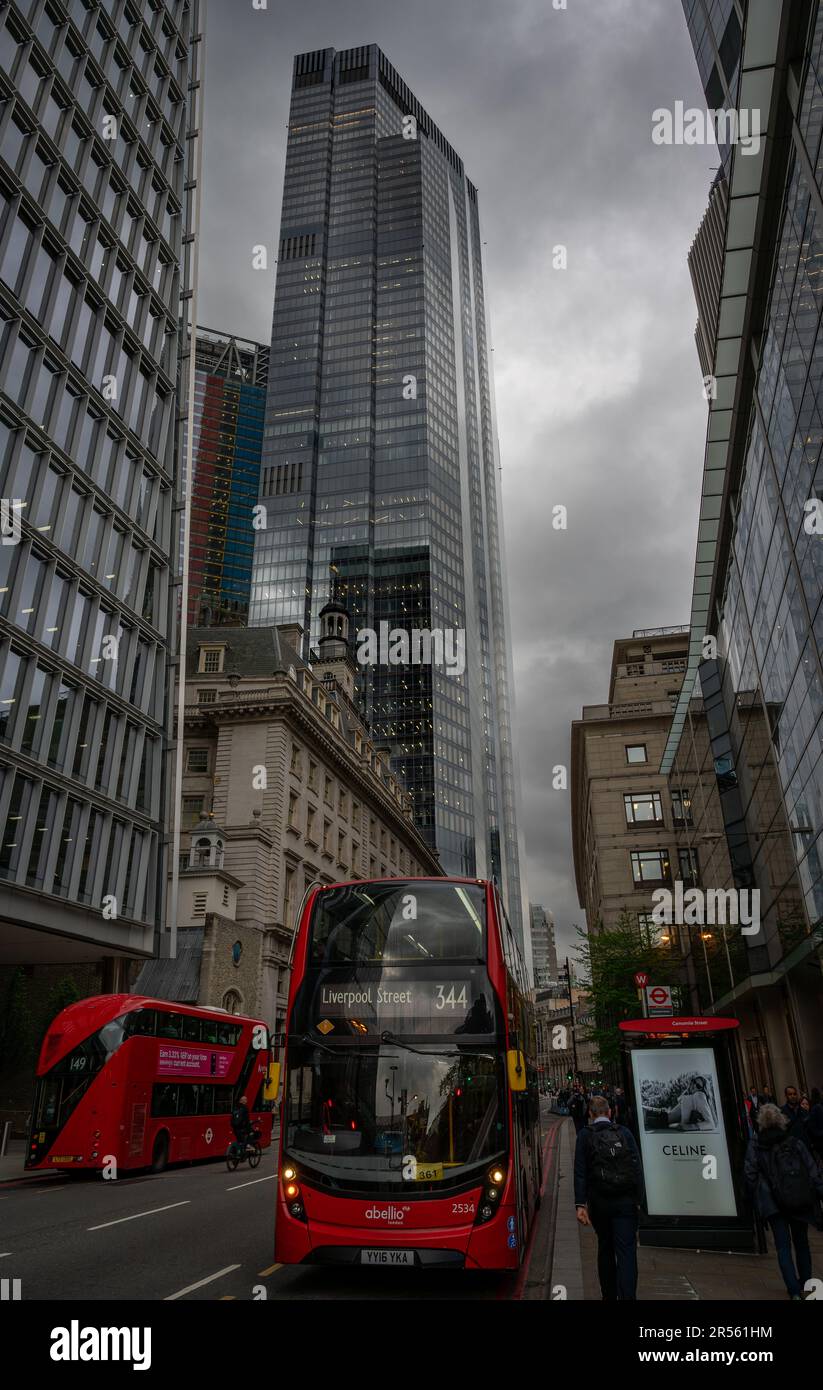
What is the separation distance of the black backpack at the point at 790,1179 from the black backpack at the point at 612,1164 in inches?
67.4

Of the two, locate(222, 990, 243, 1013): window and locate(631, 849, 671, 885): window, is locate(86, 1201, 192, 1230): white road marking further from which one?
locate(631, 849, 671, 885): window

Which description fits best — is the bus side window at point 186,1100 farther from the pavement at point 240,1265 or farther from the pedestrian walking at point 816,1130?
the pedestrian walking at point 816,1130

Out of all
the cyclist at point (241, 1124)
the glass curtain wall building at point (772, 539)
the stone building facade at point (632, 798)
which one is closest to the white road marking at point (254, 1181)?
the cyclist at point (241, 1124)

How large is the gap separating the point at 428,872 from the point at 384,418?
310ft

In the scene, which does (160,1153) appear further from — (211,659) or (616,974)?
(211,659)

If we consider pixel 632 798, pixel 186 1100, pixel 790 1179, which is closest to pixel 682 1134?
pixel 790 1179

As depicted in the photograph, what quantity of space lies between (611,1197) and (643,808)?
185 ft

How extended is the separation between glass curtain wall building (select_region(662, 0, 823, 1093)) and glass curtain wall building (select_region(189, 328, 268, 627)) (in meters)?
128

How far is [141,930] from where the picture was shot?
34.2 metres

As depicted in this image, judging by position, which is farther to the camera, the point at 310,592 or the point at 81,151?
the point at 310,592

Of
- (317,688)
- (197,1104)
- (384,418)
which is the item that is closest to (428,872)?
(317,688)

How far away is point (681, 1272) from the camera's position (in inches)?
380

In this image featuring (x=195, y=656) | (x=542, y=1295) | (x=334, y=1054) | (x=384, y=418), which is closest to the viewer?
(x=542, y=1295)
